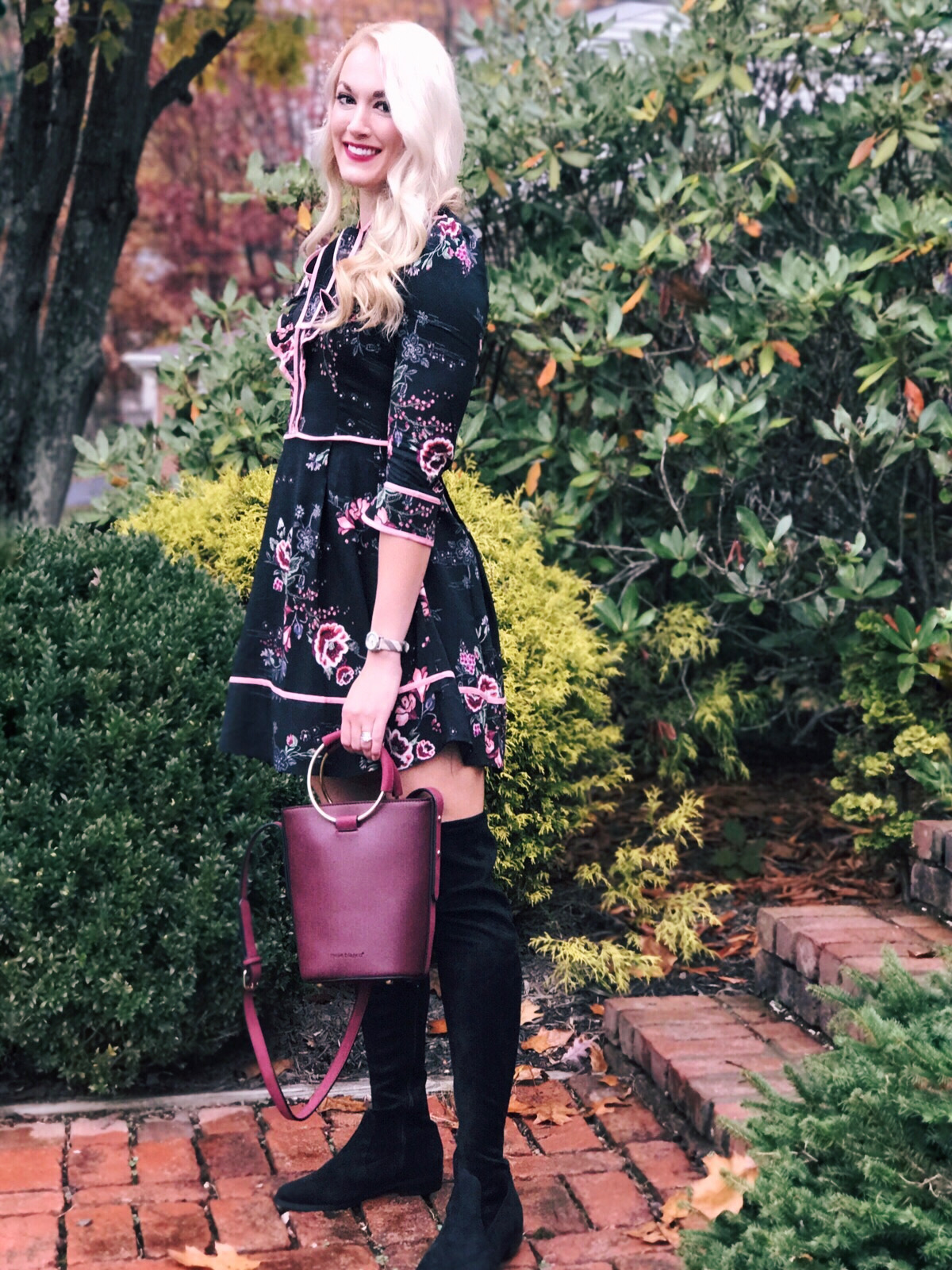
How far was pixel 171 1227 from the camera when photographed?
2.48 meters

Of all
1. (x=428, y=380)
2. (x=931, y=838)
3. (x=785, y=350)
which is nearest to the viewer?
(x=428, y=380)

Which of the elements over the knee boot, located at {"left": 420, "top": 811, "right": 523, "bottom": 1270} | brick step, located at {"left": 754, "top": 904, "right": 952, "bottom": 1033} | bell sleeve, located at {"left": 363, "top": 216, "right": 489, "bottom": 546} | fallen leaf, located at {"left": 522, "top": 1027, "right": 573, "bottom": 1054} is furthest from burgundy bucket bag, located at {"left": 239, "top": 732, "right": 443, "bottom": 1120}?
brick step, located at {"left": 754, "top": 904, "right": 952, "bottom": 1033}

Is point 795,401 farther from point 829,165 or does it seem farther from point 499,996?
point 499,996

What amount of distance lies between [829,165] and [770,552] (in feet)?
4.58

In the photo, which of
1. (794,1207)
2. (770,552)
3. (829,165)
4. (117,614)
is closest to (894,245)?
(829,165)

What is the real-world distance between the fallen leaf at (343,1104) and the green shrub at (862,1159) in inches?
43.7

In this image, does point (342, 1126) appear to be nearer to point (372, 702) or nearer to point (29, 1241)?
point (29, 1241)

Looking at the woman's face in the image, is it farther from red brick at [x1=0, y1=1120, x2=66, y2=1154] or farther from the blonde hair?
red brick at [x1=0, y1=1120, x2=66, y2=1154]

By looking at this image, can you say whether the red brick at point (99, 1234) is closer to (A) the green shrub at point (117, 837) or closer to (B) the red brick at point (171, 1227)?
(B) the red brick at point (171, 1227)

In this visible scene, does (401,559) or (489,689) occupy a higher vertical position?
(401,559)

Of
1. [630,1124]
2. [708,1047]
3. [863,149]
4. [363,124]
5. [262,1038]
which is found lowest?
[630,1124]

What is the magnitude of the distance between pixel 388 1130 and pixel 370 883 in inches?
24.5

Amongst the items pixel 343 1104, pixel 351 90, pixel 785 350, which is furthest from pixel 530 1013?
pixel 351 90

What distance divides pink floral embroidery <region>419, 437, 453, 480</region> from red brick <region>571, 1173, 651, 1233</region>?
1.40 metres
